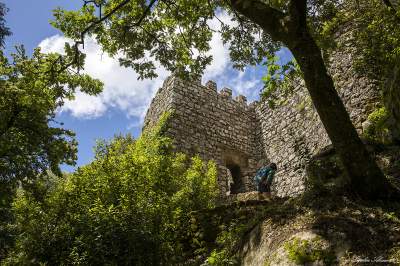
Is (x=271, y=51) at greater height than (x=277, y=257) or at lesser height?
greater

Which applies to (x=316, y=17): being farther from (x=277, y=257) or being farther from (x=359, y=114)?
(x=277, y=257)

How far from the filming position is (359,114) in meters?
9.60

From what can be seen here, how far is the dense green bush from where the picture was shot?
5445 mm

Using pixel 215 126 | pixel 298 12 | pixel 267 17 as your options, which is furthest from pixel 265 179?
pixel 298 12

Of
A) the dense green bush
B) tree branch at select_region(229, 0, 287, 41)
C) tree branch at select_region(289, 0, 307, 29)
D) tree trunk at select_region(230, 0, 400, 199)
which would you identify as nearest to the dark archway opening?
the dense green bush

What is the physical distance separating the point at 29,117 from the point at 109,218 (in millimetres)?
3761

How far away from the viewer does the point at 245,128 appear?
15.6m

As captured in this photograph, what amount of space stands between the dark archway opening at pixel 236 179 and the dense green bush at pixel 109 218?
6.62 metres

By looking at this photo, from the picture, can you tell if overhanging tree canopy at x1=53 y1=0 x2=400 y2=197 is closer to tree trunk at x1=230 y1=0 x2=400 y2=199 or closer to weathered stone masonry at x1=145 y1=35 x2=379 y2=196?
tree trunk at x1=230 y1=0 x2=400 y2=199

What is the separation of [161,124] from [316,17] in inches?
272

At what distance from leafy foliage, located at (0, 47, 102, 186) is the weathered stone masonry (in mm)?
5207


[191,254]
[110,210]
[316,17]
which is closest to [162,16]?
[316,17]

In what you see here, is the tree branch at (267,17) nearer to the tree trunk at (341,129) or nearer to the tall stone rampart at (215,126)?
the tree trunk at (341,129)

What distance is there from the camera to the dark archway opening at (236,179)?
14.8 m
